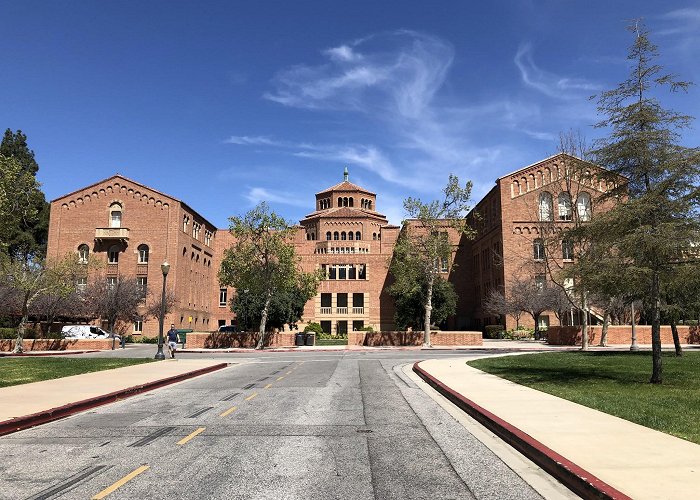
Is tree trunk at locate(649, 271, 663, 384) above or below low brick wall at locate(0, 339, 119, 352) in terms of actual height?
above

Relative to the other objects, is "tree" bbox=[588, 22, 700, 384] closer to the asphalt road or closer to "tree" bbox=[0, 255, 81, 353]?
the asphalt road

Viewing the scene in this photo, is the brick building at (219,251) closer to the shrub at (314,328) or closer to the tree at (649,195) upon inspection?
the shrub at (314,328)

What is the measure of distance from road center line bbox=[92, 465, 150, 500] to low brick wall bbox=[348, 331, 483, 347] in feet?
125

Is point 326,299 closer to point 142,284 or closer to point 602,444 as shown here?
point 142,284

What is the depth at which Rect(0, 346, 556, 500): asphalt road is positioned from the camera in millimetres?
5625

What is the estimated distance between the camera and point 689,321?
1885 inches

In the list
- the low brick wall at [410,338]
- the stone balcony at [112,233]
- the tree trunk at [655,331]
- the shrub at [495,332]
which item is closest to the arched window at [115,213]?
the stone balcony at [112,233]

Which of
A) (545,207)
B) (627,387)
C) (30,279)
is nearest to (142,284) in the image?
(30,279)

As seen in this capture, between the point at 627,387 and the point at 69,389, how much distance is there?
1347cm

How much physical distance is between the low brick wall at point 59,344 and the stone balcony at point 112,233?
65.0ft

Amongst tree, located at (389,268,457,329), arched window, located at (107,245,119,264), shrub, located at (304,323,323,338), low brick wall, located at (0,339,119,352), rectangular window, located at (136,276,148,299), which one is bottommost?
low brick wall, located at (0,339,119,352)

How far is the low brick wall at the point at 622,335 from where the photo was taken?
1559 inches

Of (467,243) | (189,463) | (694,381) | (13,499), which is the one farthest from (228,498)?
(467,243)

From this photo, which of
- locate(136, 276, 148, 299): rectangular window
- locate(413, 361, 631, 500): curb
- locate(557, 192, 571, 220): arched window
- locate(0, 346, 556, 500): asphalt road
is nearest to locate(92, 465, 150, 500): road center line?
locate(0, 346, 556, 500): asphalt road
